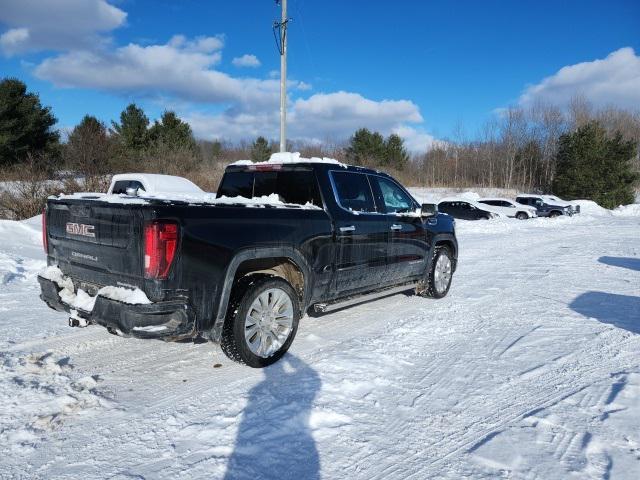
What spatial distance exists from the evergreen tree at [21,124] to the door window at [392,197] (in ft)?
88.2

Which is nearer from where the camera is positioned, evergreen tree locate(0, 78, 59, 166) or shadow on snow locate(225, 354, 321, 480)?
shadow on snow locate(225, 354, 321, 480)

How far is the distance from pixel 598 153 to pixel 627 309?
40065 mm

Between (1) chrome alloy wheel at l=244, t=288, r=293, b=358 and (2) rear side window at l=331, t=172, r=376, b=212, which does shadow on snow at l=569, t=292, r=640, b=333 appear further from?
(1) chrome alloy wheel at l=244, t=288, r=293, b=358

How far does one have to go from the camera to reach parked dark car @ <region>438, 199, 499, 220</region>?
22.3 m

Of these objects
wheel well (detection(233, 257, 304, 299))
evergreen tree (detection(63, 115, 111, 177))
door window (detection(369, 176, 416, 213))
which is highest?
evergreen tree (detection(63, 115, 111, 177))

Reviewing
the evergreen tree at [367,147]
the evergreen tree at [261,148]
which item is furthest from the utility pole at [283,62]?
the evergreen tree at [367,147]

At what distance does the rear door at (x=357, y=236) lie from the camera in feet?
15.7

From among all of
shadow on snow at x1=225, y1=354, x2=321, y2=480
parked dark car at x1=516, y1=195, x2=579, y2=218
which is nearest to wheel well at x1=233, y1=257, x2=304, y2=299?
shadow on snow at x1=225, y1=354, x2=321, y2=480

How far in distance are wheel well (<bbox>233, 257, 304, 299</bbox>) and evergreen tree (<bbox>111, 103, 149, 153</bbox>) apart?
30926 millimetres

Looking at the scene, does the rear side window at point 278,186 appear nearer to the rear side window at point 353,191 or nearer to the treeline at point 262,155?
the rear side window at point 353,191

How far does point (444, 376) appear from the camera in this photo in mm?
3902

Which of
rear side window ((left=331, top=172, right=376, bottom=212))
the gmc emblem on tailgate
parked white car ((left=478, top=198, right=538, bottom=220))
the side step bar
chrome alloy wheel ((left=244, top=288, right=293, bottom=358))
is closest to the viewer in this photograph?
the gmc emblem on tailgate

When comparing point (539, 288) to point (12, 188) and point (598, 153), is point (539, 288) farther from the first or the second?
point (598, 153)

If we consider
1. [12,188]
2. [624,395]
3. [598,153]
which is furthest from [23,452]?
[598,153]
